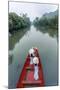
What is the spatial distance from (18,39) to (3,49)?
116 mm

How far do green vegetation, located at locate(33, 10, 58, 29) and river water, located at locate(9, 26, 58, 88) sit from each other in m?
0.05

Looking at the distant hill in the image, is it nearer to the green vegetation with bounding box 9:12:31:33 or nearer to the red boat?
the green vegetation with bounding box 9:12:31:33

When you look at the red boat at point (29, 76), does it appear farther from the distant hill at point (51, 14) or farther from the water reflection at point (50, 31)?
the distant hill at point (51, 14)

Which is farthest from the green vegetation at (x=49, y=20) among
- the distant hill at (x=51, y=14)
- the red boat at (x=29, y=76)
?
the red boat at (x=29, y=76)

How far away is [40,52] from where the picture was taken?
1310 millimetres

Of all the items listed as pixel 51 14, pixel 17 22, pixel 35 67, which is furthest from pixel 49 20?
pixel 35 67

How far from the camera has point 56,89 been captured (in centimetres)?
133

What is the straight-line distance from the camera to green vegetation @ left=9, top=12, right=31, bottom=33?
1.27 m

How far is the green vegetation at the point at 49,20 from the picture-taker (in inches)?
51.4

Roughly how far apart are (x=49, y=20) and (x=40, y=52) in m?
0.22

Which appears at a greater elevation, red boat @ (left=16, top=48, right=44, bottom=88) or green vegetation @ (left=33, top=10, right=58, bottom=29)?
green vegetation @ (left=33, top=10, right=58, bottom=29)

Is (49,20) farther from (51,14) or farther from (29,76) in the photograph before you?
(29,76)

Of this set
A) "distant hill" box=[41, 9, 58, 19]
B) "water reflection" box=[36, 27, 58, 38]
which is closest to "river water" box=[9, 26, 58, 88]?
"water reflection" box=[36, 27, 58, 38]

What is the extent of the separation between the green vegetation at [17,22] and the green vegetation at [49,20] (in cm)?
7
